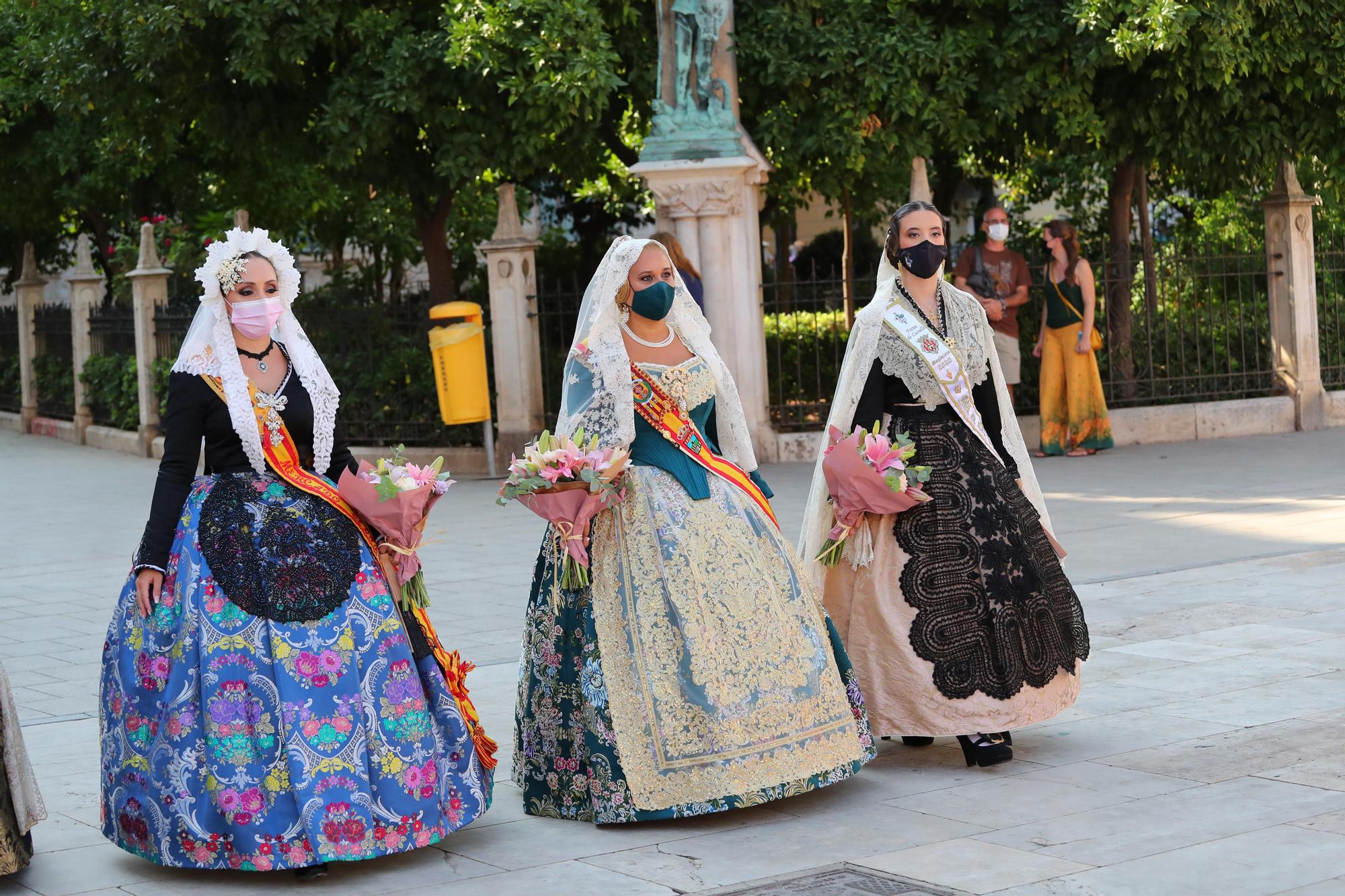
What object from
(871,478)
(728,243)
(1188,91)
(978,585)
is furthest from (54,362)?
(978,585)

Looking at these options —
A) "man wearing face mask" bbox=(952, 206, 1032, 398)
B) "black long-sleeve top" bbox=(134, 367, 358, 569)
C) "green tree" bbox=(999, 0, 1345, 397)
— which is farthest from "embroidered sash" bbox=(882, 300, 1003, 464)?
"green tree" bbox=(999, 0, 1345, 397)

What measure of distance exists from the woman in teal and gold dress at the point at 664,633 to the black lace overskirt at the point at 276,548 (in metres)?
0.73

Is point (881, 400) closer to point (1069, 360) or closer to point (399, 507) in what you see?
point (399, 507)

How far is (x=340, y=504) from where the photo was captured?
5160 mm

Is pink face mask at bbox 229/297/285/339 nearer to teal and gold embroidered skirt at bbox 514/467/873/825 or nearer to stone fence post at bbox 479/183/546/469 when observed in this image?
teal and gold embroidered skirt at bbox 514/467/873/825

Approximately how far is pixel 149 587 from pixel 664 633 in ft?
4.79

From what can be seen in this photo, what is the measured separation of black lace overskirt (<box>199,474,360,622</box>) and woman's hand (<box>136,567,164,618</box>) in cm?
14

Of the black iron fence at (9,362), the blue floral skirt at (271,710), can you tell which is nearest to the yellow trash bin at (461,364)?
the blue floral skirt at (271,710)

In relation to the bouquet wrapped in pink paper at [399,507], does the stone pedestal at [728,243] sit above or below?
above

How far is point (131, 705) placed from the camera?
16.2 feet

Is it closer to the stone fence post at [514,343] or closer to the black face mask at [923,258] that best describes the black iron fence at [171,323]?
the stone fence post at [514,343]

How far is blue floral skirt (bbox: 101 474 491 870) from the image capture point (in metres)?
4.78

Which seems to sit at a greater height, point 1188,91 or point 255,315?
point 1188,91

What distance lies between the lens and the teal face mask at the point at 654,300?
559 cm
